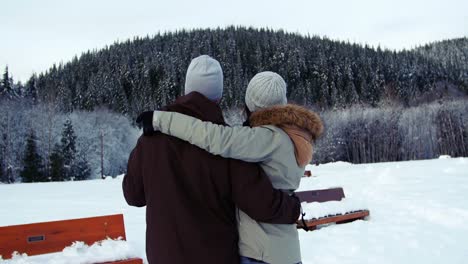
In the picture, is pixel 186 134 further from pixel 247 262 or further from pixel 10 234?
pixel 10 234

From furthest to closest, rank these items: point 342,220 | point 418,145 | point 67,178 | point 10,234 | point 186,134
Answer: point 418,145 < point 67,178 < point 342,220 < point 10,234 < point 186,134

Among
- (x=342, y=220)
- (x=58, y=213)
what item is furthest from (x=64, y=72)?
(x=342, y=220)

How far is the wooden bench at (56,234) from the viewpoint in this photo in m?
4.37

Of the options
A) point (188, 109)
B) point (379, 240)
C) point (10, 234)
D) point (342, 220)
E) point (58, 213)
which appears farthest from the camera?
point (58, 213)

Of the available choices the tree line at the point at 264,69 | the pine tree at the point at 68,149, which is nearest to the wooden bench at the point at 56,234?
the pine tree at the point at 68,149

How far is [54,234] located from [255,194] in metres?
3.33

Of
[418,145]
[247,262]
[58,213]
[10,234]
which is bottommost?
[418,145]

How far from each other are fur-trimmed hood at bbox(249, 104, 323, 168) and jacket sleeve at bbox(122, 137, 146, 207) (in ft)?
1.90

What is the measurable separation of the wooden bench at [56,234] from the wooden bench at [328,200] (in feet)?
11.3

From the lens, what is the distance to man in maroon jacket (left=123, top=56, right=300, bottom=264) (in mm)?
1997

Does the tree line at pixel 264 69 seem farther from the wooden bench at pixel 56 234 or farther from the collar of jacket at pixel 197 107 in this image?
the collar of jacket at pixel 197 107

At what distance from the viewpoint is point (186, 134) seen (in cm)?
198

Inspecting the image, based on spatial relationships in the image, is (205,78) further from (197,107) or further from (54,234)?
(54,234)

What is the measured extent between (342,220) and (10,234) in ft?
18.0
